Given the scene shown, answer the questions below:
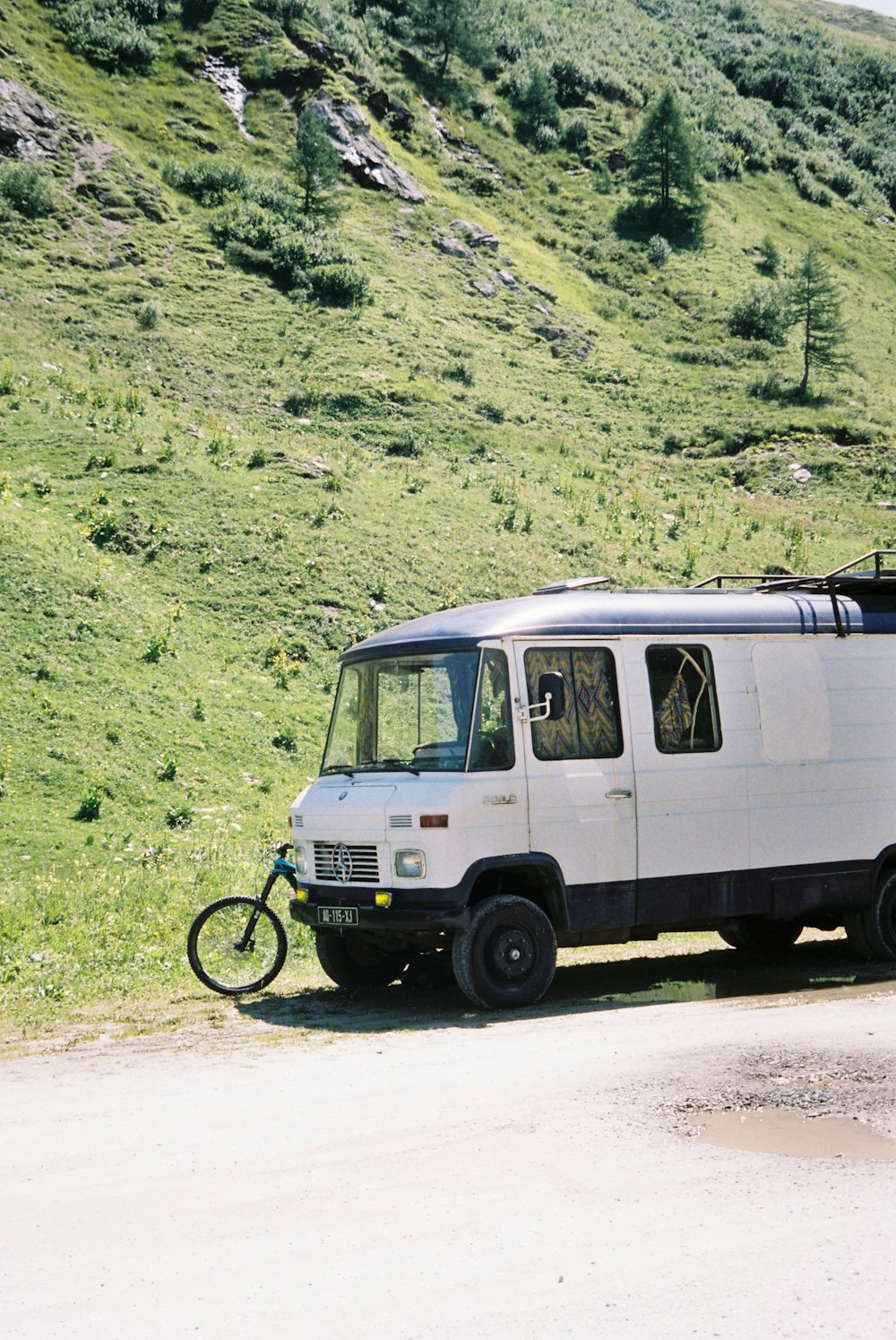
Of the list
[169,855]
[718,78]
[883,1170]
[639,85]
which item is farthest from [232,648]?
[718,78]

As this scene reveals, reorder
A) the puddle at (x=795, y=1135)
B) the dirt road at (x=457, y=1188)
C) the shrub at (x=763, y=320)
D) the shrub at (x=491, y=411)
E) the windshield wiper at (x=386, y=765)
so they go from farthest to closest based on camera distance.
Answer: the shrub at (x=763, y=320) → the shrub at (x=491, y=411) → the windshield wiper at (x=386, y=765) → the puddle at (x=795, y=1135) → the dirt road at (x=457, y=1188)

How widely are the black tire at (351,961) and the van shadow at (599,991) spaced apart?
0.40 ft

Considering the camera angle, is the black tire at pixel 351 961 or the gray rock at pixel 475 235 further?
the gray rock at pixel 475 235

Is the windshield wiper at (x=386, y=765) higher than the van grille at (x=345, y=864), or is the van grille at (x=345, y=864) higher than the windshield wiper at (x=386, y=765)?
the windshield wiper at (x=386, y=765)

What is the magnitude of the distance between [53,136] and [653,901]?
166 feet

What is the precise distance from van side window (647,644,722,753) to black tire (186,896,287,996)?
370 cm

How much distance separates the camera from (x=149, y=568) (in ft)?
82.4

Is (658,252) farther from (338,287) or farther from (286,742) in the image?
(286,742)

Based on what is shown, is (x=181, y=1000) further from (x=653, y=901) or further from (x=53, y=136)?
(x=53, y=136)

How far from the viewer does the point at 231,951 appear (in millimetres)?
10641

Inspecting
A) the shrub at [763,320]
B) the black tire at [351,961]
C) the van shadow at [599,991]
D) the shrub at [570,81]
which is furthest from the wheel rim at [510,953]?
the shrub at [570,81]

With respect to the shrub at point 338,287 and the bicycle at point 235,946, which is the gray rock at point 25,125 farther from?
the bicycle at point 235,946

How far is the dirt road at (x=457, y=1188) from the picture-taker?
418 centimetres

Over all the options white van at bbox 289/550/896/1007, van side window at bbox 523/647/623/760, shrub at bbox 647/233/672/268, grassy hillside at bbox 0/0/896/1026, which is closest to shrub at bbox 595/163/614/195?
grassy hillside at bbox 0/0/896/1026
